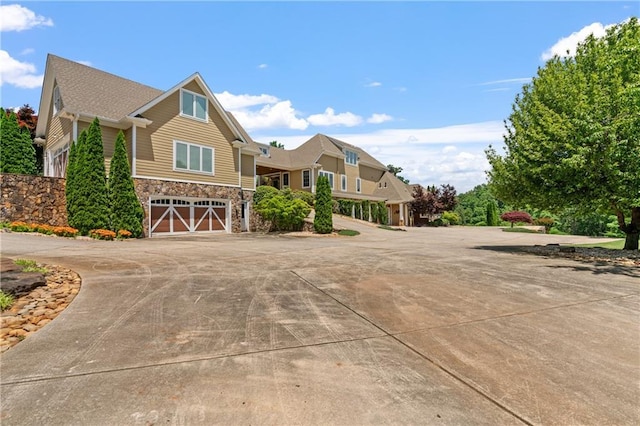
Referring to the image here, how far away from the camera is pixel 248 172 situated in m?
23.0

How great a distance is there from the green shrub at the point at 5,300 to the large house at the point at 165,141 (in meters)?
13.2

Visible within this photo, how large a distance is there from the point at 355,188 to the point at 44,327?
34151mm

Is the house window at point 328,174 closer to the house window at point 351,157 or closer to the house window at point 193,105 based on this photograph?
the house window at point 351,157

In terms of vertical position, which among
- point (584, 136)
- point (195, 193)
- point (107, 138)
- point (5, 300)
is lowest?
point (5, 300)

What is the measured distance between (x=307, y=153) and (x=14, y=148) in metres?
22.9

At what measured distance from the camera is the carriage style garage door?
1775 centimetres

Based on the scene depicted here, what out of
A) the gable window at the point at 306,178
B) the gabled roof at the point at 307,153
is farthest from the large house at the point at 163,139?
the gable window at the point at 306,178

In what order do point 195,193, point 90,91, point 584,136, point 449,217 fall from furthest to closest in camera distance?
point 449,217 → point 195,193 → point 90,91 → point 584,136

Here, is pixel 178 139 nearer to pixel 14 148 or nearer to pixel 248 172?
pixel 248 172

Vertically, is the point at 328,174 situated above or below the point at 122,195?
above

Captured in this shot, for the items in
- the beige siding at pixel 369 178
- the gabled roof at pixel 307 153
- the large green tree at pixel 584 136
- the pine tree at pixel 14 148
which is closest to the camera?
the large green tree at pixel 584 136

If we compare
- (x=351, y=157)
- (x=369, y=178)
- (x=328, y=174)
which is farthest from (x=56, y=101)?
(x=369, y=178)

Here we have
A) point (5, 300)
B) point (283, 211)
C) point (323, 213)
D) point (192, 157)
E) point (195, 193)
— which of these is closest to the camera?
point (5, 300)

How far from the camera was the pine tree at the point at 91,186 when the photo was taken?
1470 cm
